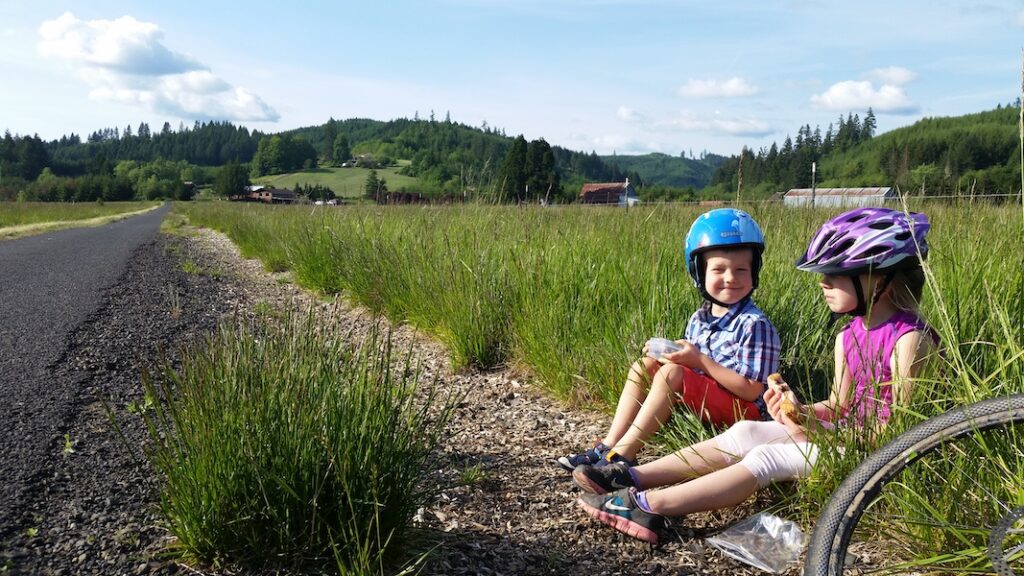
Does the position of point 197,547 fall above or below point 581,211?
below

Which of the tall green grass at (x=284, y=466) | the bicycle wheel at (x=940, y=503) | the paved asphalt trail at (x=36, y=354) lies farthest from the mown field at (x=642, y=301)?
the paved asphalt trail at (x=36, y=354)

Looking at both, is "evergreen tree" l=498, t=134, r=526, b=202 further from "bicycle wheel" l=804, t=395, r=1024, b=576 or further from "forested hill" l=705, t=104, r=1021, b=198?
"bicycle wheel" l=804, t=395, r=1024, b=576

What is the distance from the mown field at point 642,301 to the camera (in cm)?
229

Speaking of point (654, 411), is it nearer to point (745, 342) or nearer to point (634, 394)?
point (634, 394)

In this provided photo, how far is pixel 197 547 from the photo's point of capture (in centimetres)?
208

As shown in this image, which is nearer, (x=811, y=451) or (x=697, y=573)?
(x=697, y=573)

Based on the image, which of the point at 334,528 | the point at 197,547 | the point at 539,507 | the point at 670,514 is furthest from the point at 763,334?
the point at 197,547

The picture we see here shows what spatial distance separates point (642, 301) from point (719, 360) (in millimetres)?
960

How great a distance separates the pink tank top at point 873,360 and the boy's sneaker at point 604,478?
828 mm

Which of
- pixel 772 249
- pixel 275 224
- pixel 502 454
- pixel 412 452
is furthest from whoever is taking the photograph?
pixel 275 224

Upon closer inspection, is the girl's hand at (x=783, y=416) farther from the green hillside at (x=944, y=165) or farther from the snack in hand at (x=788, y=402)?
the green hillside at (x=944, y=165)

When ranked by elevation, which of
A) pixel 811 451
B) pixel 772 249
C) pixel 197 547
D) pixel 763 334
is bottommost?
pixel 197 547

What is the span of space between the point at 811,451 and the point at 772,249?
241 cm

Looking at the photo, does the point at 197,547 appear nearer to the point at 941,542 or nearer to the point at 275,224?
the point at 941,542
